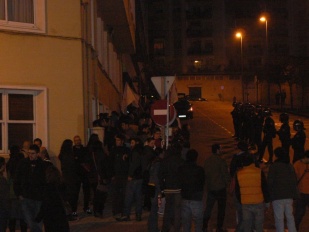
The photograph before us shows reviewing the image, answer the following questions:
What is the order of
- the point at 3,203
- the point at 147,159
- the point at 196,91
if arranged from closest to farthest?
the point at 3,203 < the point at 147,159 < the point at 196,91

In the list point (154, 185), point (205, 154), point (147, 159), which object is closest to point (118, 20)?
point (205, 154)

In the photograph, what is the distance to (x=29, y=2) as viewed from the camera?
14945 mm

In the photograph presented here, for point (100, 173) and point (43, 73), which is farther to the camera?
point (43, 73)

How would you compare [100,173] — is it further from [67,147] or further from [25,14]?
[25,14]

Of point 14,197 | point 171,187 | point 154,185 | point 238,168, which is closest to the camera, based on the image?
point 238,168

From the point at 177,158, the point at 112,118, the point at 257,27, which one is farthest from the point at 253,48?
the point at 177,158

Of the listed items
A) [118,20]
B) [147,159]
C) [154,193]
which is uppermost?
[118,20]

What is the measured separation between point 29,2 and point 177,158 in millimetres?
6406

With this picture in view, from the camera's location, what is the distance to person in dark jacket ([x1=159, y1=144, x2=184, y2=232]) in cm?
1064

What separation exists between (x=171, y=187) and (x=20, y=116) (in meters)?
5.55

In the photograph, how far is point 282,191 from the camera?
9984 mm

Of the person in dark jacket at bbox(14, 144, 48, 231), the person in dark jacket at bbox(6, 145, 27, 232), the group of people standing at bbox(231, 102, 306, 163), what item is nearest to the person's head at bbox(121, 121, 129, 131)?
the group of people standing at bbox(231, 102, 306, 163)

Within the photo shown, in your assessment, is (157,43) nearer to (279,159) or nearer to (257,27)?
(257,27)

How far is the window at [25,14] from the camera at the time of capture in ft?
48.0
